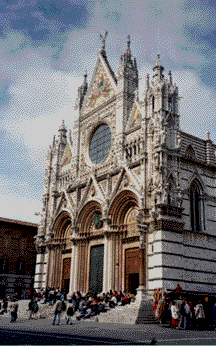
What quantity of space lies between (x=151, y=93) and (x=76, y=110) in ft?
37.6

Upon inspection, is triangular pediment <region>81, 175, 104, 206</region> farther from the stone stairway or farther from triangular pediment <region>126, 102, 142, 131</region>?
the stone stairway

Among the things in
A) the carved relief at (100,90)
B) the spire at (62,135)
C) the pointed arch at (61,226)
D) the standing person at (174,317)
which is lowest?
the standing person at (174,317)

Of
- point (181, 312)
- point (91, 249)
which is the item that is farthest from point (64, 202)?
point (181, 312)

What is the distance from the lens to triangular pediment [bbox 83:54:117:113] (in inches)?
1320

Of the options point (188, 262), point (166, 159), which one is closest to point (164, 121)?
point (166, 159)

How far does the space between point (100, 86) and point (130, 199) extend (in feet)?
42.2

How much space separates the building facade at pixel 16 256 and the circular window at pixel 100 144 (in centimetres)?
1476

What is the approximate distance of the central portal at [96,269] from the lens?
1118 inches

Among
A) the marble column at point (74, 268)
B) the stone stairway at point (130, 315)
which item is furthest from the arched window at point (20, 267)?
the stone stairway at point (130, 315)

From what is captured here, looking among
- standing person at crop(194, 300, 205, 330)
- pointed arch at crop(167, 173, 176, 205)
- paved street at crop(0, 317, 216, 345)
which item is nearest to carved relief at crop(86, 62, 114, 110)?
pointed arch at crop(167, 173, 176, 205)

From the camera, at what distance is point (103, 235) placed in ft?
94.3

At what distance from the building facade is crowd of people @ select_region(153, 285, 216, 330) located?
24.0 m

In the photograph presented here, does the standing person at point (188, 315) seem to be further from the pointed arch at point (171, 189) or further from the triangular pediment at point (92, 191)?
the triangular pediment at point (92, 191)

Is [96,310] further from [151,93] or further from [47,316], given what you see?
[151,93]
